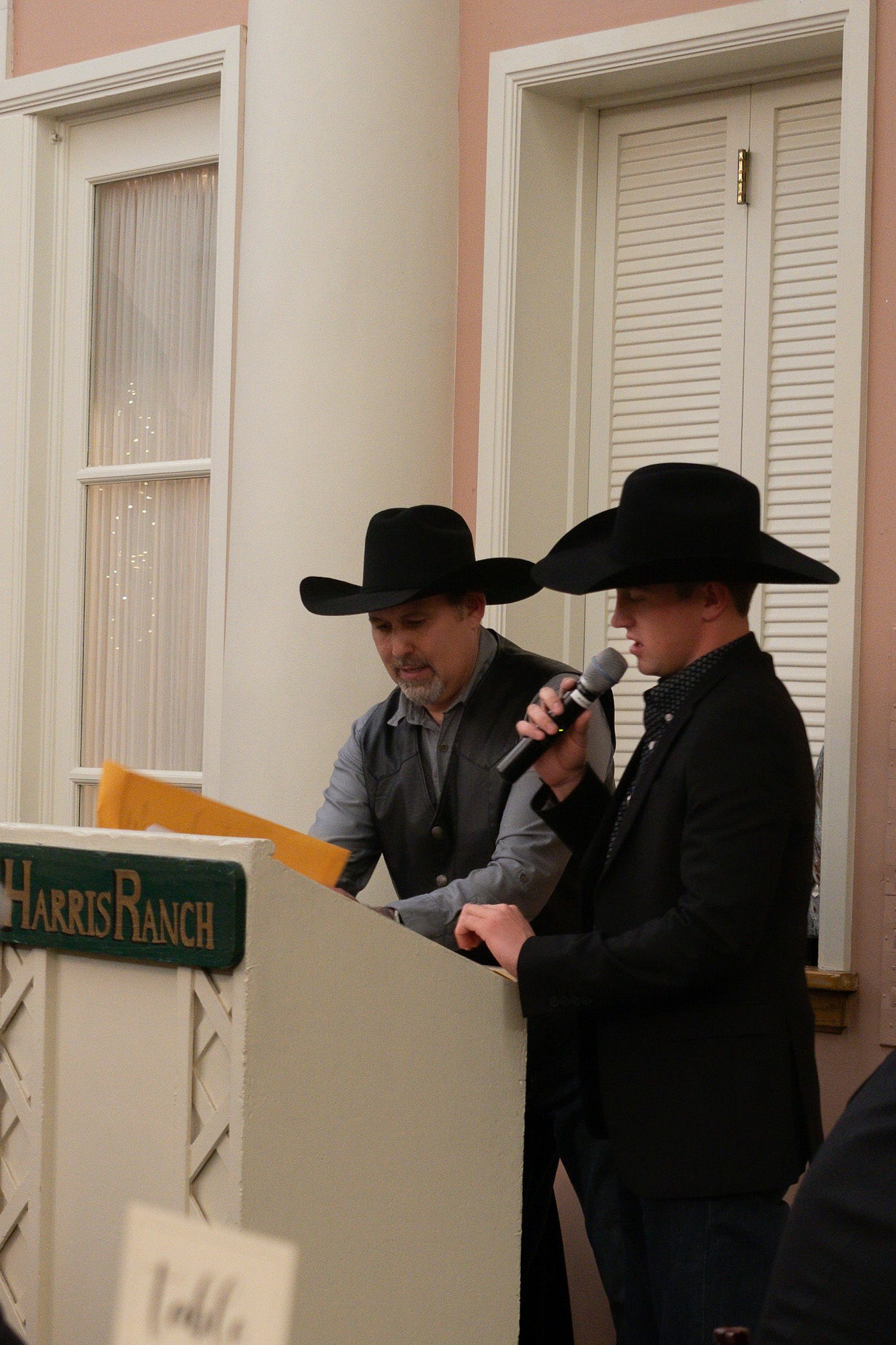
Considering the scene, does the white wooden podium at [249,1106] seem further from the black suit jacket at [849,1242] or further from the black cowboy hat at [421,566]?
the black cowboy hat at [421,566]

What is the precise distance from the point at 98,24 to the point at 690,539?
3017 millimetres

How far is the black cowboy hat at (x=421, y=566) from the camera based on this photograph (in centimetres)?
287

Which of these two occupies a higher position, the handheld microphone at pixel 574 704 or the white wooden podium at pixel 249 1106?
the handheld microphone at pixel 574 704

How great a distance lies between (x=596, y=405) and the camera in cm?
404

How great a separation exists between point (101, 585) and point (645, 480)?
8.63 feet

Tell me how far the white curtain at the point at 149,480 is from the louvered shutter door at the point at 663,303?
113cm

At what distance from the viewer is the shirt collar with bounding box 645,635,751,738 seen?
89.5 inches

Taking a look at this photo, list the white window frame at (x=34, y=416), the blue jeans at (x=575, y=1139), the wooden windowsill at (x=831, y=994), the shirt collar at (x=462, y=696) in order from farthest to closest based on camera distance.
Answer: the white window frame at (x=34, y=416) < the wooden windowsill at (x=831, y=994) < the shirt collar at (x=462, y=696) < the blue jeans at (x=575, y=1139)

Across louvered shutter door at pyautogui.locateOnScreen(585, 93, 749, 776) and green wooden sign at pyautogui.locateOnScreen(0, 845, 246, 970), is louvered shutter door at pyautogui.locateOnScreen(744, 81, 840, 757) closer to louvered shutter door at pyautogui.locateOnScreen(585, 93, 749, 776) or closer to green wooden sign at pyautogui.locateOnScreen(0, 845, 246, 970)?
louvered shutter door at pyautogui.locateOnScreen(585, 93, 749, 776)

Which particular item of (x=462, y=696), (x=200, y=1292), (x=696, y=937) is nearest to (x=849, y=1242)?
(x=200, y=1292)

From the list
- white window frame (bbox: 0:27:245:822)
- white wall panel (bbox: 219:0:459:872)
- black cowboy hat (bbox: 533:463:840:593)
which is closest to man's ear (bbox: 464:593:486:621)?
black cowboy hat (bbox: 533:463:840:593)

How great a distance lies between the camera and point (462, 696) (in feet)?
9.65

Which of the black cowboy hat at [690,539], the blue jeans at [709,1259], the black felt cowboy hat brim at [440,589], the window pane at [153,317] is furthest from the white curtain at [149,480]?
the blue jeans at [709,1259]

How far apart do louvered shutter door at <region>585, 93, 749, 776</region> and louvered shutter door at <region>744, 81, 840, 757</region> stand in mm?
58
